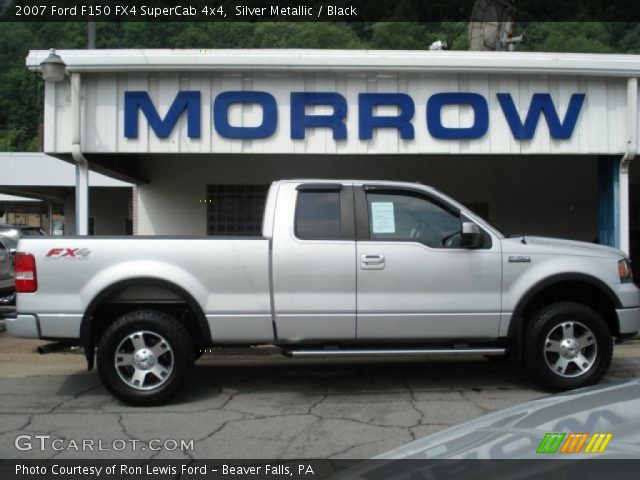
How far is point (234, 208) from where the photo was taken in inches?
512

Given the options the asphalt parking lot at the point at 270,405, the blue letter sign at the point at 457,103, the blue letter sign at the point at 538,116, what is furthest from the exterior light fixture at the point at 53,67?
the blue letter sign at the point at 538,116

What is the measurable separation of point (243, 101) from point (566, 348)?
561cm

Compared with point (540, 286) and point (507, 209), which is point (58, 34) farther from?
point (540, 286)

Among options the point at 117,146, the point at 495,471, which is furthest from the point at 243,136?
the point at 495,471

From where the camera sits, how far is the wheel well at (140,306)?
18.3ft

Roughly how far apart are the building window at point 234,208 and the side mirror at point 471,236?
763cm

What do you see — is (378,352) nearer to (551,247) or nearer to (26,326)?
(551,247)

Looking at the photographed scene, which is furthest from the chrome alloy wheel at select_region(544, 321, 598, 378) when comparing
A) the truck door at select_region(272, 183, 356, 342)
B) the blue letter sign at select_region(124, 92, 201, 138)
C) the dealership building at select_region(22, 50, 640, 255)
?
the blue letter sign at select_region(124, 92, 201, 138)

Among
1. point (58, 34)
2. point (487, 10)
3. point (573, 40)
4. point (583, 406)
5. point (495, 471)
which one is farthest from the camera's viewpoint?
point (58, 34)

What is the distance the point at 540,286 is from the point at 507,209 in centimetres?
768

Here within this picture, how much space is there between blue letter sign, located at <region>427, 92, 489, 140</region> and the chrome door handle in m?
4.09

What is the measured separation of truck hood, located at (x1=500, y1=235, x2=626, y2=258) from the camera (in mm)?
5910

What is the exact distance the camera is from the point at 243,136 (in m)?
9.12

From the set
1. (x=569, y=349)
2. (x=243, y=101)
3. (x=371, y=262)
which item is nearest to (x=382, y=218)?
(x=371, y=262)
